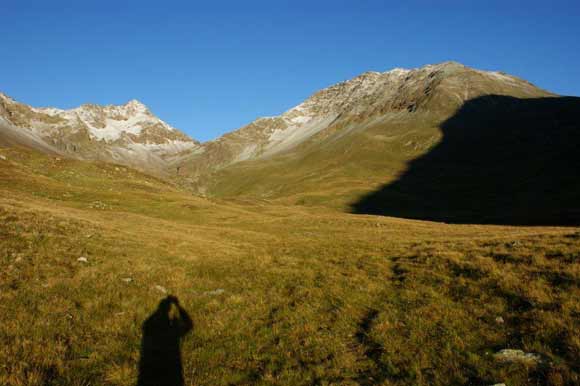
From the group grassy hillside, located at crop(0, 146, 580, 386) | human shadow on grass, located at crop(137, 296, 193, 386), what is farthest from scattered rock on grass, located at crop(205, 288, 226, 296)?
human shadow on grass, located at crop(137, 296, 193, 386)

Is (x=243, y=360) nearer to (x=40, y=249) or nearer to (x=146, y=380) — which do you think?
(x=146, y=380)

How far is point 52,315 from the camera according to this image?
10.7 metres

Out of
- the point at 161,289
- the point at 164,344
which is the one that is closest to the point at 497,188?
the point at 161,289

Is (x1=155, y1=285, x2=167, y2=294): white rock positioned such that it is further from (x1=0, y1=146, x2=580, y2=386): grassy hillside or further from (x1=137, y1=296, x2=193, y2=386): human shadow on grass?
(x1=137, y1=296, x2=193, y2=386): human shadow on grass

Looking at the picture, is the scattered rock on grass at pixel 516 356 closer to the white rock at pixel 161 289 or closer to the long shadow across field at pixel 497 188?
the white rock at pixel 161 289

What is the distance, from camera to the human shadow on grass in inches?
332

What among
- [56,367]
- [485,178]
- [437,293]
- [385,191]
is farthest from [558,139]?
[56,367]

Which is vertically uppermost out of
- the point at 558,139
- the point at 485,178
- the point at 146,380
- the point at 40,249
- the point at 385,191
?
the point at 558,139

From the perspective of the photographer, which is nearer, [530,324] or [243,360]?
[243,360]

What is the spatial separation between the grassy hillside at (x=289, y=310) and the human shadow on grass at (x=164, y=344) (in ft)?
0.75

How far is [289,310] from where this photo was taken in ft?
43.0

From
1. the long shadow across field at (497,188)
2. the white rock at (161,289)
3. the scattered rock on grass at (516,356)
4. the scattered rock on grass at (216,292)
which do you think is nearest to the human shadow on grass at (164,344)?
the white rock at (161,289)

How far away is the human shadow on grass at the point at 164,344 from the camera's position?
8422mm

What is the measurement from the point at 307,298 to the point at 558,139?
235m
